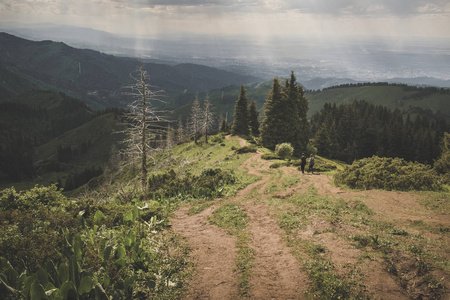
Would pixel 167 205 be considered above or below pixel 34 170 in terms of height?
above

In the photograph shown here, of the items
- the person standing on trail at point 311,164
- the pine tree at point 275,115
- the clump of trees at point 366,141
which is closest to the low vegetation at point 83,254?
the person standing on trail at point 311,164

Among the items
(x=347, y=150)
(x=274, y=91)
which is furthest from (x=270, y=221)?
(x=347, y=150)

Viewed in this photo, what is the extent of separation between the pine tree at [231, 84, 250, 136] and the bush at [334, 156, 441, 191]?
45.6m

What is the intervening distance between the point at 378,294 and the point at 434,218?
9034 millimetres

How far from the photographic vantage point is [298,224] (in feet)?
44.2

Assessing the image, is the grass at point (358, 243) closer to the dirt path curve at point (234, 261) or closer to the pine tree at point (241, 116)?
the dirt path curve at point (234, 261)

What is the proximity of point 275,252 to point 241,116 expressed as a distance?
58.6 metres

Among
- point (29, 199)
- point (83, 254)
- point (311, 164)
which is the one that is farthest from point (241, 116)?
point (83, 254)

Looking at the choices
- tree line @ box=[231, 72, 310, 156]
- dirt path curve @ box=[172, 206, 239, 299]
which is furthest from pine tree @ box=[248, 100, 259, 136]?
dirt path curve @ box=[172, 206, 239, 299]

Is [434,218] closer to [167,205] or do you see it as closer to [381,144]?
[167,205]

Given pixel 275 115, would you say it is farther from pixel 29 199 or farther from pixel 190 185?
pixel 29 199

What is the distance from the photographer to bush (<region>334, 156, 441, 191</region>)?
733 inches

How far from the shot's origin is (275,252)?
10.5 m

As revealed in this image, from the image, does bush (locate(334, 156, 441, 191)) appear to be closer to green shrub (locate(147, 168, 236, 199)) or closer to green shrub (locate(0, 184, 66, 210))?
green shrub (locate(147, 168, 236, 199))
